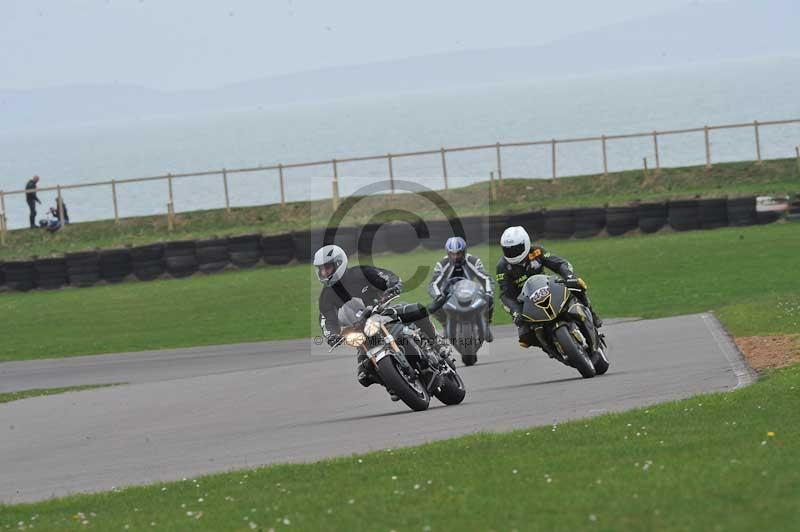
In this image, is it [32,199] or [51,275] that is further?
[32,199]

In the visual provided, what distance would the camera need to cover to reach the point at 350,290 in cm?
1403

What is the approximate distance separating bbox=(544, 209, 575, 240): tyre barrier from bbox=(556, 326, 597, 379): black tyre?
71.4ft

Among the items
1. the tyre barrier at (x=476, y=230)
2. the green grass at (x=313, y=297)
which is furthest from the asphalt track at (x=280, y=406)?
the tyre barrier at (x=476, y=230)

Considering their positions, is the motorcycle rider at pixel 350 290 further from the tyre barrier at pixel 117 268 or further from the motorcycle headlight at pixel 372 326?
the tyre barrier at pixel 117 268

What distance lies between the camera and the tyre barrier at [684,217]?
3677 cm

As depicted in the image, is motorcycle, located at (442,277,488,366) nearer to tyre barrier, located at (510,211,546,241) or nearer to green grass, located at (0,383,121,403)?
green grass, located at (0,383,121,403)

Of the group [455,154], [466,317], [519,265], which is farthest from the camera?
[455,154]

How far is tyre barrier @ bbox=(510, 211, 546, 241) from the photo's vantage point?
3762 cm

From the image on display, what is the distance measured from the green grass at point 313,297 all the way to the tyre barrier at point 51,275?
0.49 metres

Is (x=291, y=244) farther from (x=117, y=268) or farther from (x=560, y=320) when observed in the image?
(x=560, y=320)

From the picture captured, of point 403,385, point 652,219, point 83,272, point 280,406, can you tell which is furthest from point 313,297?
point 403,385

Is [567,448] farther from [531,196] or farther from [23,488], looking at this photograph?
[531,196]

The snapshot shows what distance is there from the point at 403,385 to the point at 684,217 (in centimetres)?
2445

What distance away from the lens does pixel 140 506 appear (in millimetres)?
9984
